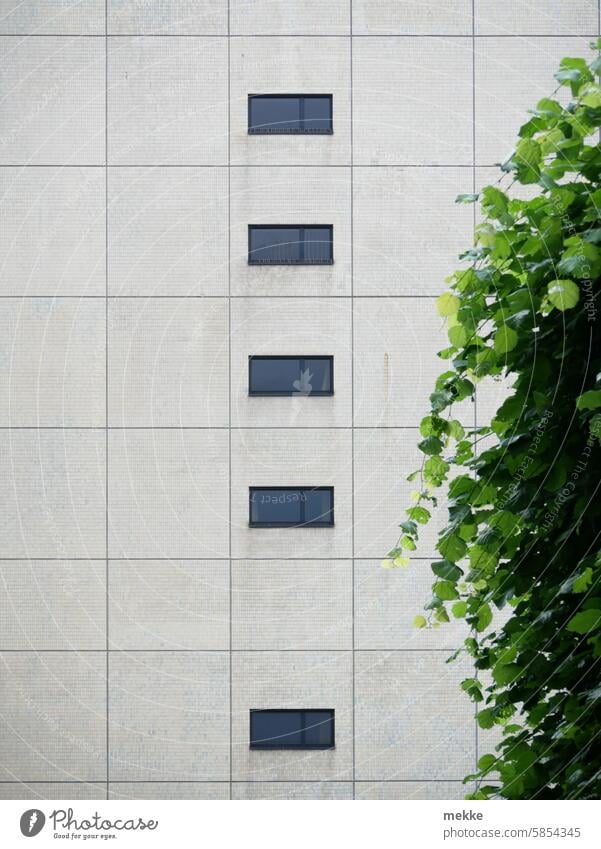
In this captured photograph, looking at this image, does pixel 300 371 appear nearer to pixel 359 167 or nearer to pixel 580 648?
pixel 359 167

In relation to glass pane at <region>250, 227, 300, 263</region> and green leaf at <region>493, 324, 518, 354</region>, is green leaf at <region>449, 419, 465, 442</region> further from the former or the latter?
glass pane at <region>250, 227, 300, 263</region>

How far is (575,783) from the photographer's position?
1460mm

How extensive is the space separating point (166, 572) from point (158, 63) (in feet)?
6.11

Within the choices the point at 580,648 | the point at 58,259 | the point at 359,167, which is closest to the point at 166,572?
the point at 58,259

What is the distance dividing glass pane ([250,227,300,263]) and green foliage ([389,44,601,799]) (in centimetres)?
235

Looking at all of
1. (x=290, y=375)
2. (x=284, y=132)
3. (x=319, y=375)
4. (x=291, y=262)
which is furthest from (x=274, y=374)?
(x=284, y=132)

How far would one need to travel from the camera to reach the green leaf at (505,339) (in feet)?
4.65

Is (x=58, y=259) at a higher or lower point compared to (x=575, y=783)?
higher

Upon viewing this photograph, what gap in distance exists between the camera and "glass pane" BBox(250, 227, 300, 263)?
390 centimetres

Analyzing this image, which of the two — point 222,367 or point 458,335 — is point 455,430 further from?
point 222,367

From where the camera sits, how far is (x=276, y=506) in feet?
12.8

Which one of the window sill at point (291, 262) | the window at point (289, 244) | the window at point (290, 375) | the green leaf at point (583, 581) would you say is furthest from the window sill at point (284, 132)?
the green leaf at point (583, 581)

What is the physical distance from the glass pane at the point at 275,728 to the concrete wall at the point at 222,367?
4 cm

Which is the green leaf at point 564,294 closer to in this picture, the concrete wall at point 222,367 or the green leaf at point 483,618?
the green leaf at point 483,618
